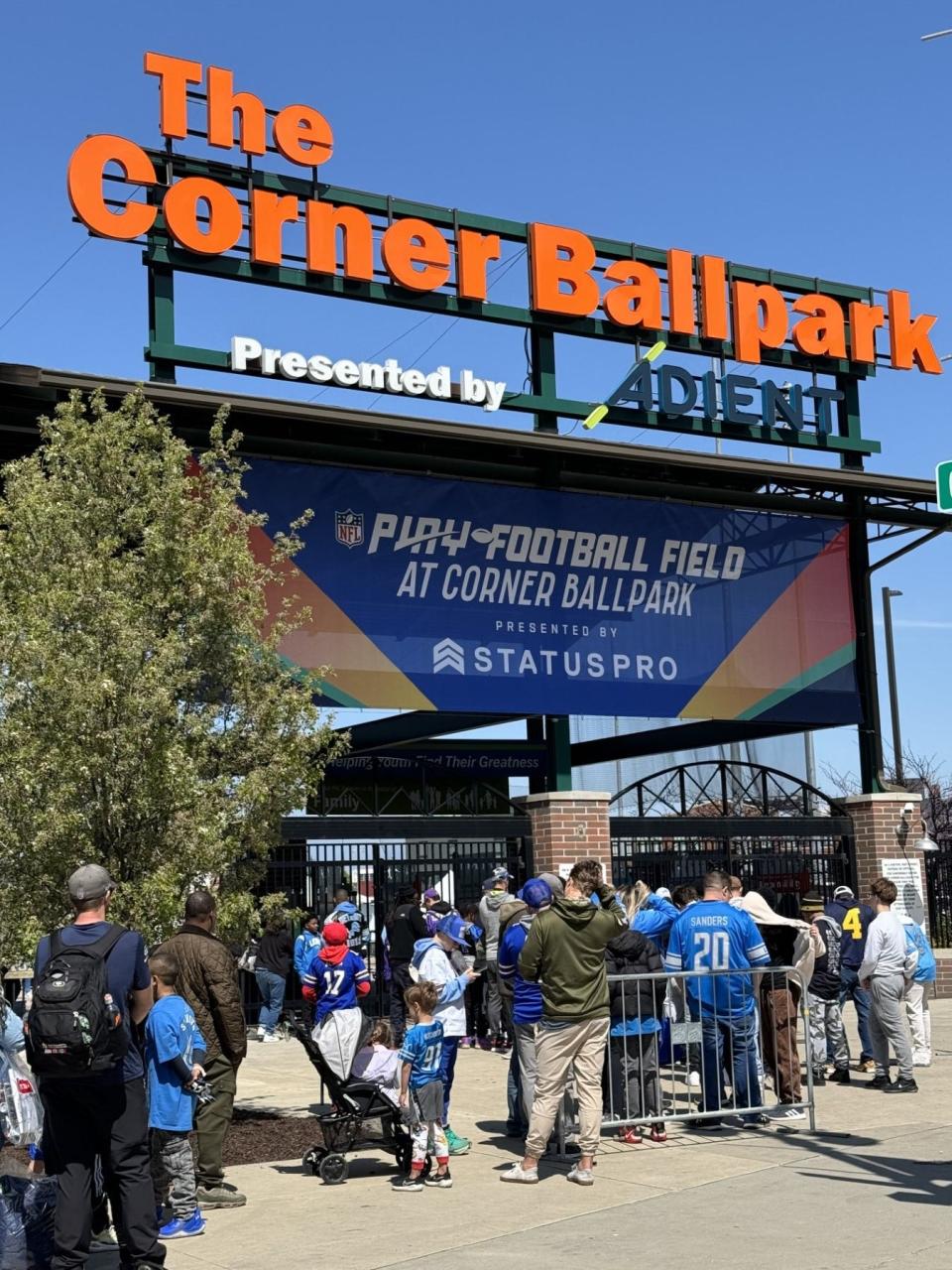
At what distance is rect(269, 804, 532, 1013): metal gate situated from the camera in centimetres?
2014

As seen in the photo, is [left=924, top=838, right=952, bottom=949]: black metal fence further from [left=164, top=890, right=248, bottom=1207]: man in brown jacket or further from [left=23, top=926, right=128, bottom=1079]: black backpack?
[left=23, top=926, right=128, bottom=1079]: black backpack

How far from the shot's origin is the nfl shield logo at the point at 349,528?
20188 millimetres

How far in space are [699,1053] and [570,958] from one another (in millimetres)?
2504

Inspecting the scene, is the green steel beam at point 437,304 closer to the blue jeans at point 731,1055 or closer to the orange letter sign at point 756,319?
the orange letter sign at point 756,319

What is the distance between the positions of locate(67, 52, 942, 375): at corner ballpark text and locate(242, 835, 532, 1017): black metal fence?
24.9ft

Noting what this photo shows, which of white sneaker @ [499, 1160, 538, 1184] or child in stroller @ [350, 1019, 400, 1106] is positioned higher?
child in stroller @ [350, 1019, 400, 1106]

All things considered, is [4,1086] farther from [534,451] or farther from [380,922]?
[534,451]

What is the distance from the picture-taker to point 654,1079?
35.9 feet

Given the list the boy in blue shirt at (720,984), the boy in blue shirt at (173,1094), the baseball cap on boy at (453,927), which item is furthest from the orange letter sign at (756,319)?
the boy in blue shirt at (173,1094)

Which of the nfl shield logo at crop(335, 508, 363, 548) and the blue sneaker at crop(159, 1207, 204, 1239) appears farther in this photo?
the nfl shield logo at crop(335, 508, 363, 548)

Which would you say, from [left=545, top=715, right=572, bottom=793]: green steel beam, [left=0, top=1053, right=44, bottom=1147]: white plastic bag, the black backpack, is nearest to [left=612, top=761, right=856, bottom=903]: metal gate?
[left=545, top=715, right=572, bottom=793]: green steel beam

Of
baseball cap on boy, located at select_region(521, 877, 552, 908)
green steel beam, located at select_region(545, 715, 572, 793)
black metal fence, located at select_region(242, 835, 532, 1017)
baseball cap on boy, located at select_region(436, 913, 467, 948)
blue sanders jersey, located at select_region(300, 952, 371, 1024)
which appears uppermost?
green steel beam, located at select_region(545, 715, 572, 793)

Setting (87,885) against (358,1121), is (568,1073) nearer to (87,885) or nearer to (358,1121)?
(358,1121)

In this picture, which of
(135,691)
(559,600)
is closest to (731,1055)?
(135,691)
